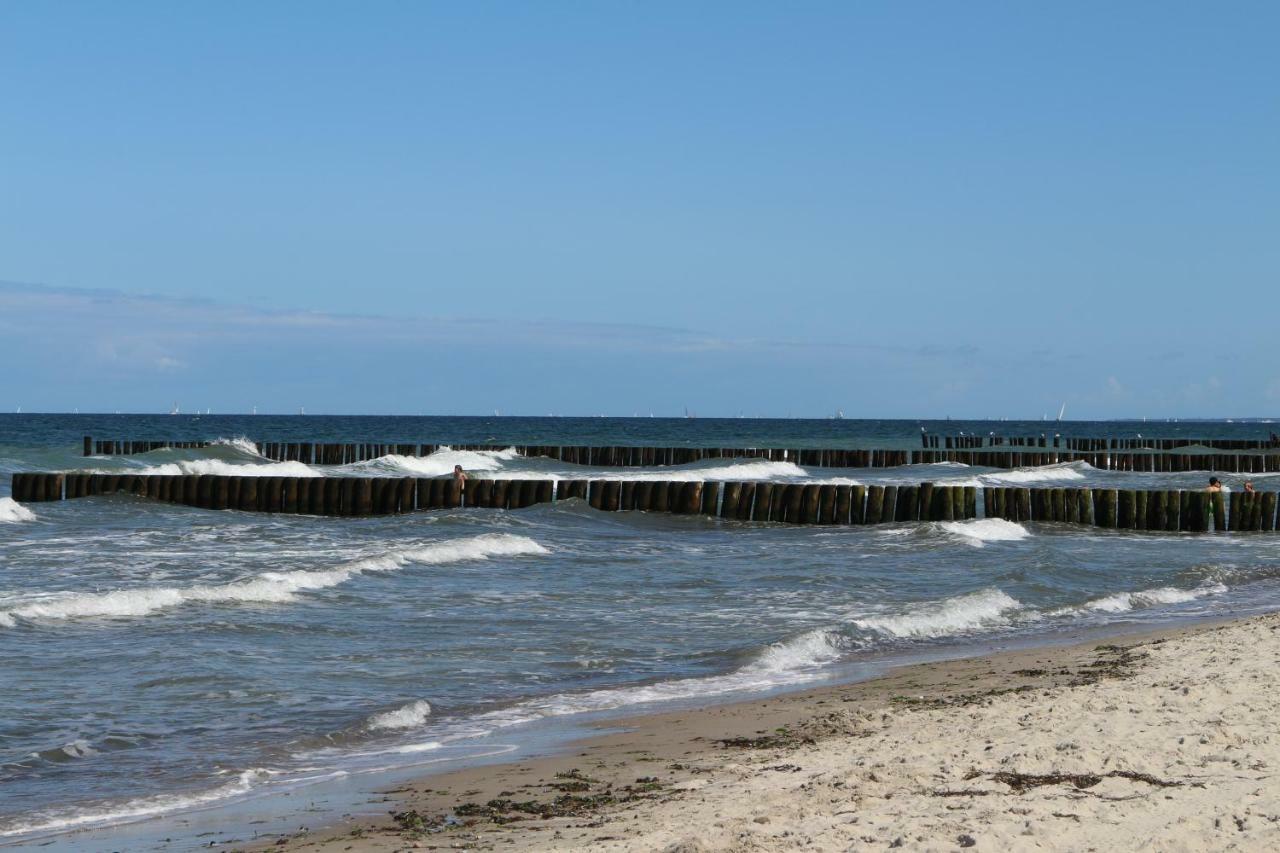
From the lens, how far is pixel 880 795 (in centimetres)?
645

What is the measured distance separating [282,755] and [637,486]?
20945 mm

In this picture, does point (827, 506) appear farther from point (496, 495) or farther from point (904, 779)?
point (904, 779)

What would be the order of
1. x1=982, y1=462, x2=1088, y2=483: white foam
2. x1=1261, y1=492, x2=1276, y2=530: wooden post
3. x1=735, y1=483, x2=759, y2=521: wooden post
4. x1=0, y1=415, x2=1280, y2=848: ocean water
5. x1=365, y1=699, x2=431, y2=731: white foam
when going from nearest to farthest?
x1=0, y1=415, x2=1280, y2=848: ocean water, x1=365, y1=699, x2=431, y2=731: white foam, x1=1261, y1=492, x2=1276, y2=530: wooden post, x1=735, y1=483, x2=759, y2=521: wooden post, x1=982, y1=462, x2=1088, y2=483: white foam

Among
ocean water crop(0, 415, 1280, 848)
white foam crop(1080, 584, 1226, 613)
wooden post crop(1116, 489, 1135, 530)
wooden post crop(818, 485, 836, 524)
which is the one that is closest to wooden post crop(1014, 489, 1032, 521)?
ocean water crop(0, 415, 1280, 848)

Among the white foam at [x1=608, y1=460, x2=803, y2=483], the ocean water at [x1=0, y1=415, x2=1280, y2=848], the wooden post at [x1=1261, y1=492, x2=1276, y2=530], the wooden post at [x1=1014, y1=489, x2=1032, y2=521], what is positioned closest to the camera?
the ocean water at [x1=0, y1=415, x2=1280, y2=848]

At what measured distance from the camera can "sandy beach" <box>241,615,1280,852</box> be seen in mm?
5789

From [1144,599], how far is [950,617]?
3.33 metres

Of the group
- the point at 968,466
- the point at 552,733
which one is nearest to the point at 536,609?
the point at 552,733

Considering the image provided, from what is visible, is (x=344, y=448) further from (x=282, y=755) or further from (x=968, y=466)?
(x=282, y=755)

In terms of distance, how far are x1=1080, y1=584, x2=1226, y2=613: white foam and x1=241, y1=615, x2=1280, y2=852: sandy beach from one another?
5.91 m

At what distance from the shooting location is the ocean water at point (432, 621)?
834cm

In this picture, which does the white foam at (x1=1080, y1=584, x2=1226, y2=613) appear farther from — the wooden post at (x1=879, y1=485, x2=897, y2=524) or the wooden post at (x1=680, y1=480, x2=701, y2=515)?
the wooden post at (x1=680, y1=480, x2=701, y2=515)

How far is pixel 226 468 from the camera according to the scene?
149ft

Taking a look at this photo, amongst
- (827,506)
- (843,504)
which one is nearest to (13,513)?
(827,506)
